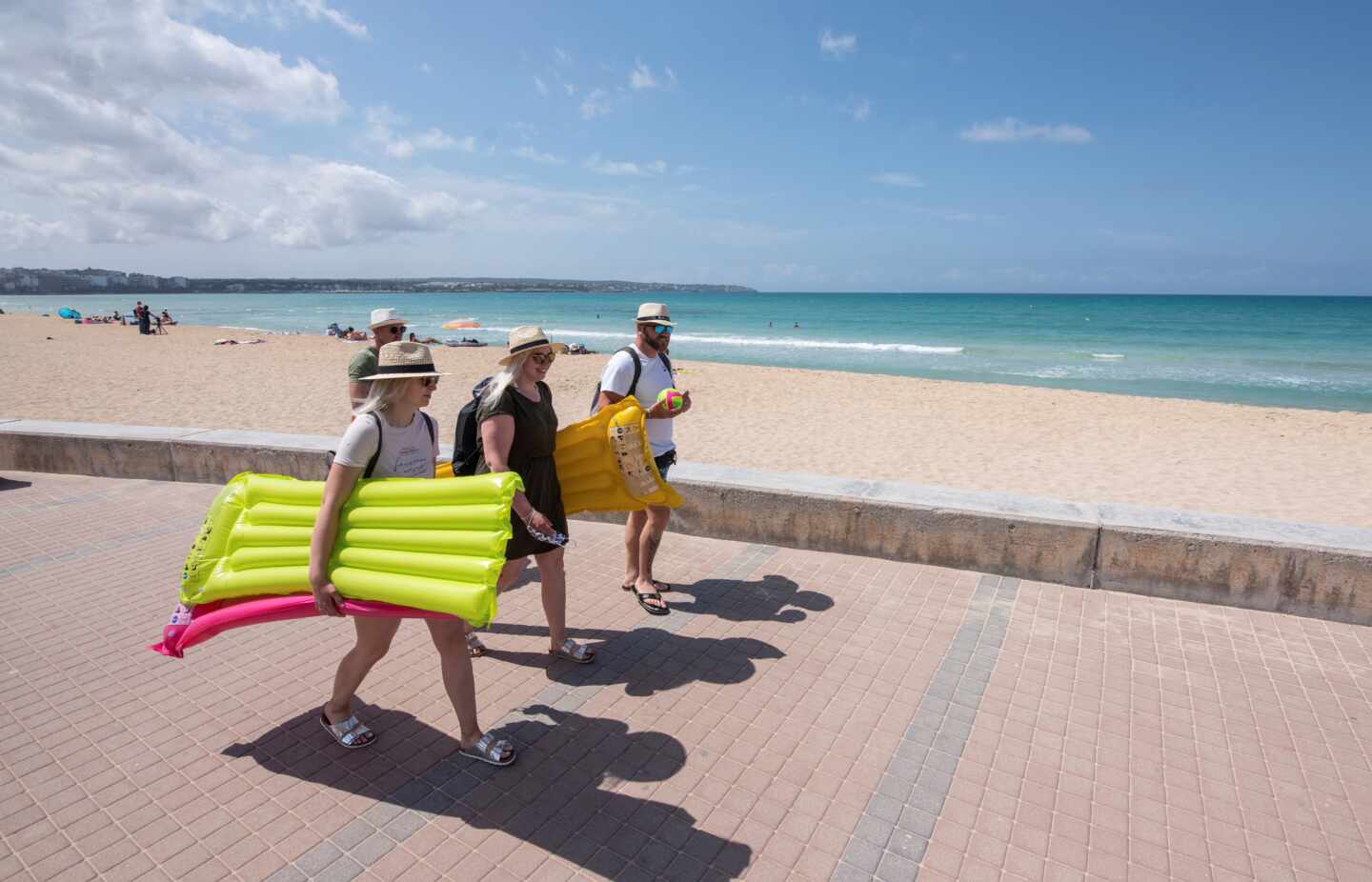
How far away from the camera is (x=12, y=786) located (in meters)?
2.87

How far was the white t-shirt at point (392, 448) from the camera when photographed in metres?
2.73

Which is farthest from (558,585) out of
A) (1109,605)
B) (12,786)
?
(1109,605)

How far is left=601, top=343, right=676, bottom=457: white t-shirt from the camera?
4176 mm

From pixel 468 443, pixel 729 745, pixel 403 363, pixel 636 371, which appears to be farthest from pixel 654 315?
pixel 729 745

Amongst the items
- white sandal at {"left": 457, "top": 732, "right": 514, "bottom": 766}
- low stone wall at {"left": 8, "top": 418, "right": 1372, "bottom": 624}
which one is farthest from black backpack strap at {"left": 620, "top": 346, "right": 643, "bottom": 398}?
white sandal at {"left": 457, "top": 732, "right": 514, "bottom": 766}

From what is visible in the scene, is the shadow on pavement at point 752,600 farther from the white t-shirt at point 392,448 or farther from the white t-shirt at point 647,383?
the white t-shirt at point 392,448

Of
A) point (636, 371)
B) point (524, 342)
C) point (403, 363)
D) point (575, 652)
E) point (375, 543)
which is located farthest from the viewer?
A: point (636, 371)

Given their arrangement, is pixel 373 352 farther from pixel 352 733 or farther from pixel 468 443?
pixel 352 733

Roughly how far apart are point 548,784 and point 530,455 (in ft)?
4.64

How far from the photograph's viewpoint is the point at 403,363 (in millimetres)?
2812

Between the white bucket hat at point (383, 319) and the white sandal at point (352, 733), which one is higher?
the white bucket hat at point (383, 319)

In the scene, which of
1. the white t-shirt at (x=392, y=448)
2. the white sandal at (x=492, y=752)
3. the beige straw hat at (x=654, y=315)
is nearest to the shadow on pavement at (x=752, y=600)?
the white sandal at (x=492, y=752)

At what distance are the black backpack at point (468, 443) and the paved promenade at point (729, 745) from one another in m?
1.15

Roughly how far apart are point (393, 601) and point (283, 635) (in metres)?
2.09
